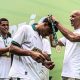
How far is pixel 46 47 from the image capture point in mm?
4629

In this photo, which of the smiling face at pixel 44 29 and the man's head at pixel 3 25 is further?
the man's head at pixel 3 25

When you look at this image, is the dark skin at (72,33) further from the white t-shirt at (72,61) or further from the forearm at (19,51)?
the forearm at (19,51)

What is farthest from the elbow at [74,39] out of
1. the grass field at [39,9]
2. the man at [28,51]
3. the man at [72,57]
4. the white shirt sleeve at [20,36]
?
the grass field at [39,9]

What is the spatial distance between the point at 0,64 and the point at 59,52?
1736 millimetres

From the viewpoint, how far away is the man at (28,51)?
8.54ft

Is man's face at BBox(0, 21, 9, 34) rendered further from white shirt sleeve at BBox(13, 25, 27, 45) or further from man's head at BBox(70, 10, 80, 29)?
white shirt sleeve at BBox(13, 25, 27, 45)

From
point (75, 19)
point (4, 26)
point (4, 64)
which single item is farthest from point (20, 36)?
point (4, 26)

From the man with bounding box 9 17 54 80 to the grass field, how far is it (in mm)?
1586

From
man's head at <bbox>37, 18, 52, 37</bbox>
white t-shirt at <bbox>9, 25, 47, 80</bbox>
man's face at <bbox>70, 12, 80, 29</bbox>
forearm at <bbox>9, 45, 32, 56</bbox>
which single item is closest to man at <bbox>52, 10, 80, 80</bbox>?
man's face at <bbox>70, 12, 80, 29</bbox>

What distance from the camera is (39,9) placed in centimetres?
492

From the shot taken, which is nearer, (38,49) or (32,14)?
(38,49)

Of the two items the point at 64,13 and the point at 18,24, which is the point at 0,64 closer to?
the point at 18,24

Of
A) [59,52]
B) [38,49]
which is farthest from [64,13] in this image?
[38,49]

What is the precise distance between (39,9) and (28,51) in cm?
242
